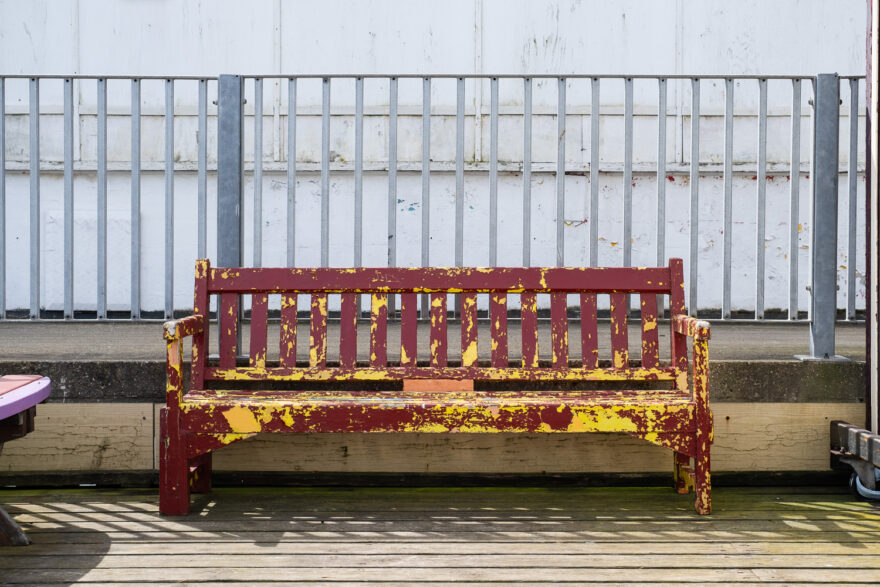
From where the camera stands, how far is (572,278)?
2857mm

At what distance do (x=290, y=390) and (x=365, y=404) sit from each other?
58cm

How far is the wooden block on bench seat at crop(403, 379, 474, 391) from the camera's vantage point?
289 cm

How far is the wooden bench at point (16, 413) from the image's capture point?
2.16 metres

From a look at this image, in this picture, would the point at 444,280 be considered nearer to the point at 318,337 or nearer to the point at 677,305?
the point at 318,337

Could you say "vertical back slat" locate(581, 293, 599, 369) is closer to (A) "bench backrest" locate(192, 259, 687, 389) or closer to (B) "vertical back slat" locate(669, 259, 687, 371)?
(A) "bench backrest" locate(192, 259, 687, 389)

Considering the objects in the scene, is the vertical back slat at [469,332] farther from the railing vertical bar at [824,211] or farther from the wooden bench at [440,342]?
the railing vertical bar at [824,211]

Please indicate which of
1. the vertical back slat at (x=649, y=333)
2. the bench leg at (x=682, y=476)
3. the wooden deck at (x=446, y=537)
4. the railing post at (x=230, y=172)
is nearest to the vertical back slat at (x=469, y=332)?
Result: the wooden deck at (x=446, y=537)

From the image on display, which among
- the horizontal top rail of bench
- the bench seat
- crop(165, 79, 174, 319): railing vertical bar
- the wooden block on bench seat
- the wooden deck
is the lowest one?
the wooden deck

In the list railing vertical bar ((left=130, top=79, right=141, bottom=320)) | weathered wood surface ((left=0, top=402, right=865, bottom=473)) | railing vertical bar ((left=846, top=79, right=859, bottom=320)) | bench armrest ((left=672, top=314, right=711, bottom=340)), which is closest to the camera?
bench armrest ((left=672, top=314, right=711, bottom=340))

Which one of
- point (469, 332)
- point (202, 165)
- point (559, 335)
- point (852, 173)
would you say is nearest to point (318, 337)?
point (469, 332)

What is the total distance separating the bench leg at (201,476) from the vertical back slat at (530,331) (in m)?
1.25

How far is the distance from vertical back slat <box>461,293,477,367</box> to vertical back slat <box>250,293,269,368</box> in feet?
2.47

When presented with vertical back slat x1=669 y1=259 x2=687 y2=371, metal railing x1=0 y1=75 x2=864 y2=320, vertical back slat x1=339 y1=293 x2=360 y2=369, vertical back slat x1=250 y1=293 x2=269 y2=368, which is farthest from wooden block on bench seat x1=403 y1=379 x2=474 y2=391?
metal railing x1=0 y1=75 x2=864 y2=320
